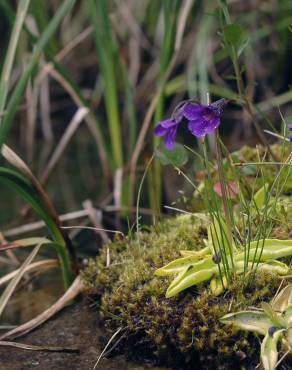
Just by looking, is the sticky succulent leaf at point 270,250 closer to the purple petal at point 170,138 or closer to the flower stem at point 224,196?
the flower stem at point 224,196

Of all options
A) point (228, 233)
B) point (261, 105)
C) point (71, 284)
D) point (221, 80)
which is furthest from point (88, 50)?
point (228, 233)

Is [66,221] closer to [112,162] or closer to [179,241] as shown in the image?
[112,162]

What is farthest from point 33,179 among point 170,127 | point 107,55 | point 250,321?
point 107,55

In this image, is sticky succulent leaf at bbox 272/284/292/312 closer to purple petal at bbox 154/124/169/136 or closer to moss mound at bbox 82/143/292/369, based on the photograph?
moss mound at bbox 82/143/292/369

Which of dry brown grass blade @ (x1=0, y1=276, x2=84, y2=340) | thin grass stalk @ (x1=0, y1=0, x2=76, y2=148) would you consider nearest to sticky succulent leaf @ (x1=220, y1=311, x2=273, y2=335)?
dry brown grass blade @ (x1=0, y1=276, x2=84, y2=340)

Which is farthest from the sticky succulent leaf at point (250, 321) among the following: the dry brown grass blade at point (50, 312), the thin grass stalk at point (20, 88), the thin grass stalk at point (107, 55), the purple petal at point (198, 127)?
the thin grass stalk at point (107, 55)

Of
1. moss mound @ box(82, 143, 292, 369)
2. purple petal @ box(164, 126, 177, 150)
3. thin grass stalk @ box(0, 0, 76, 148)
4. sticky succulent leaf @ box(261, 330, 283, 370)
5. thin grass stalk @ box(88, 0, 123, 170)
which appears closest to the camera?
sticky succulent leaf @ box(261, 330, 283, 370)
